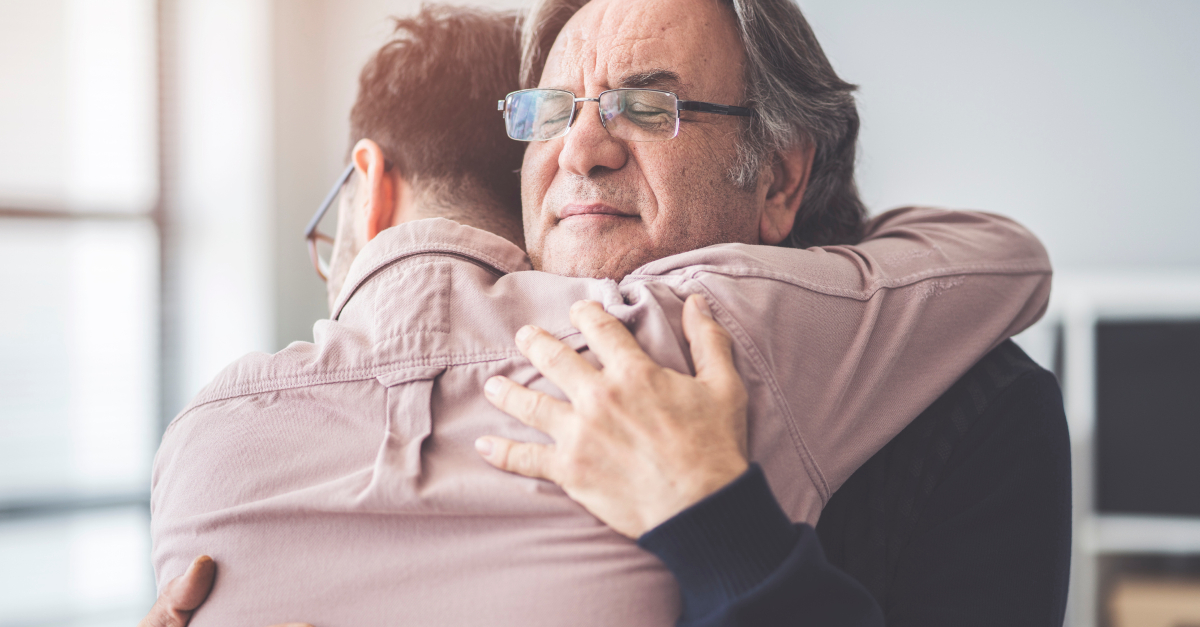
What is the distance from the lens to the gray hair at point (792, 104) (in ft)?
3.55

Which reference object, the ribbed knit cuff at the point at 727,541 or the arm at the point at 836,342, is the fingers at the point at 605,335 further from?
the ribbed knit cuff at the point at 727,541

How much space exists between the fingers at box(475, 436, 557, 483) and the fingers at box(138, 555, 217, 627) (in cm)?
29

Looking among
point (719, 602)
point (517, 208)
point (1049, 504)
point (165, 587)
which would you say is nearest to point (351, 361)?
point (165, 587)

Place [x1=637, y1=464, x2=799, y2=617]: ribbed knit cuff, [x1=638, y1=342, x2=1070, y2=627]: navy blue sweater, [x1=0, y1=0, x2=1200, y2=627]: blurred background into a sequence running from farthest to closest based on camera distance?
1. [x1=0, y1=0, x2=1200, y2=627]: blurred background
2. [x1=638, y1=342, x2=1070, y2=627]: navy blue sweater
3. [x1=637, y1=464, x2=799, y2=617]: ribbed knit cuff

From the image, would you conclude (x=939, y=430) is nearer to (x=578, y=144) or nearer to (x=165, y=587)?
(x=578, y=144)

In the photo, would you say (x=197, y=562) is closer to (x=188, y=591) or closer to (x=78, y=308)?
(x=188, y=591)

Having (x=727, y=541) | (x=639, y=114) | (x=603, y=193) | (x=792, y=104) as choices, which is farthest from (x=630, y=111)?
(x=727, y=541)

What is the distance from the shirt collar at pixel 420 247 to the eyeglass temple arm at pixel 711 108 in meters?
0.36

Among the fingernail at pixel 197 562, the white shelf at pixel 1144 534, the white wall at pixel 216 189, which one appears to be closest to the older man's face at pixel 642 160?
the fingernail at pixel 197 562

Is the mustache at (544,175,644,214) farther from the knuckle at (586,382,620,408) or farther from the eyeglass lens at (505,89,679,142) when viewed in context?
the knuckle at (586,382,620,408)

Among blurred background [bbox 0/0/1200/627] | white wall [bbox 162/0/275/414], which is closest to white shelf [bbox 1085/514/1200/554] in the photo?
blurred background [bbox 0/0/1200/627]

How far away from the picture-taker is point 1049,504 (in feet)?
2.85

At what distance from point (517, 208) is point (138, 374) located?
2.18m

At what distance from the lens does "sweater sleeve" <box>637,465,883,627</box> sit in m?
0.61
